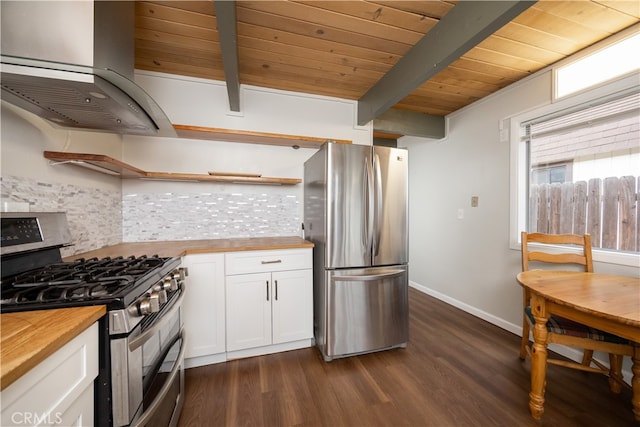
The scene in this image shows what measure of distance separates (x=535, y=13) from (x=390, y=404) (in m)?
2.55

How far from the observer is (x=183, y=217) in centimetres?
217

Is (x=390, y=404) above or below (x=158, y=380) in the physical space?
below

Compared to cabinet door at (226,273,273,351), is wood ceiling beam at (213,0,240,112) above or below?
above

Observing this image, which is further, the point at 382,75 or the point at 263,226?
the point at 263,226

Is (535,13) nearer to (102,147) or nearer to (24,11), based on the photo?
(24,11)

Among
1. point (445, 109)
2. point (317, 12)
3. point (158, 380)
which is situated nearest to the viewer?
point (158, 380)

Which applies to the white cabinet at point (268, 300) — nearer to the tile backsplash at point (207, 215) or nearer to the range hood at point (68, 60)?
the tile backsplash at point (207, 215)

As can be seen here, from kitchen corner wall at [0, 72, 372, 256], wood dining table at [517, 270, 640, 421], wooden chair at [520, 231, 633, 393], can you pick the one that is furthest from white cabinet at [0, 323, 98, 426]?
wooden chair at [520, 231, 633, 393]

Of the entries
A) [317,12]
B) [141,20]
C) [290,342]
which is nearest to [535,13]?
[317,12]

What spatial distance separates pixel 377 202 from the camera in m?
1.93

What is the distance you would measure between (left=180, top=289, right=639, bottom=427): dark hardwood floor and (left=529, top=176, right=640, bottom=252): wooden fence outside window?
3.27 ft

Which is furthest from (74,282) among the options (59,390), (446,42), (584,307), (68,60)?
(446,42)

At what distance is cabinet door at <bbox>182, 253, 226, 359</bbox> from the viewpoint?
1.70m

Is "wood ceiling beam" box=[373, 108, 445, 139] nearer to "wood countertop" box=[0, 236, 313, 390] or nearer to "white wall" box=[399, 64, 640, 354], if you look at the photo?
"white wall" box=[399, 64, 640, 354]
